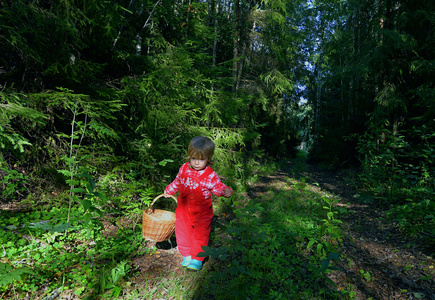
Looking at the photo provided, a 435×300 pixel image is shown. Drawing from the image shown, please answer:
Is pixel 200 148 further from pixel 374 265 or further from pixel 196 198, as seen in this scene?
pixel 374 265

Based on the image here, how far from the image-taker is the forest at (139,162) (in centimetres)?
255

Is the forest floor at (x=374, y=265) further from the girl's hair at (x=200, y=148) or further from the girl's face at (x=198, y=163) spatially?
the girl's hair at (x=200, y=148)

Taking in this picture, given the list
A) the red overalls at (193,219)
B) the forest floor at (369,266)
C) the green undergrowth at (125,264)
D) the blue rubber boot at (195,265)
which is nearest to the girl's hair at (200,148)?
the red overalls at (193,219)

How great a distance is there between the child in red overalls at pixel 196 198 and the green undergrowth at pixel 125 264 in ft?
1.08

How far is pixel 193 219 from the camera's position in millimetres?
2969

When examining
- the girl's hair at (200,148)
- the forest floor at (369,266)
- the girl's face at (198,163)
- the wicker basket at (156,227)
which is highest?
the girl's hair at (200,148)

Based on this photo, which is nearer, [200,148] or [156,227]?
[156,227]

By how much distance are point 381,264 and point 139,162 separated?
4.44m

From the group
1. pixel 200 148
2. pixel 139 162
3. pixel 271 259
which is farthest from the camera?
pixel 139 162

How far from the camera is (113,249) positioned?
2.99 metres

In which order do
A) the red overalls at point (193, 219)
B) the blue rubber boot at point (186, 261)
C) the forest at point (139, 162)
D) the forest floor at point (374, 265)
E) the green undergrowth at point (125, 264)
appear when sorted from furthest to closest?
the red overalls at point (193, 219)
the blue rubber boot at point (186, 261)
the forest floor at point (374, 265)
the forest at point (139, 162)
the green undergrowth at point (125, 264)

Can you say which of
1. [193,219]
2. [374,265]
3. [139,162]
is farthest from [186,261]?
[374,265]

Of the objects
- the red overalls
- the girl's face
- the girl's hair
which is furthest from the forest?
the girl's hair

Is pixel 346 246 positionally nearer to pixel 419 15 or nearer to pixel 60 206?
pixel 60 206
